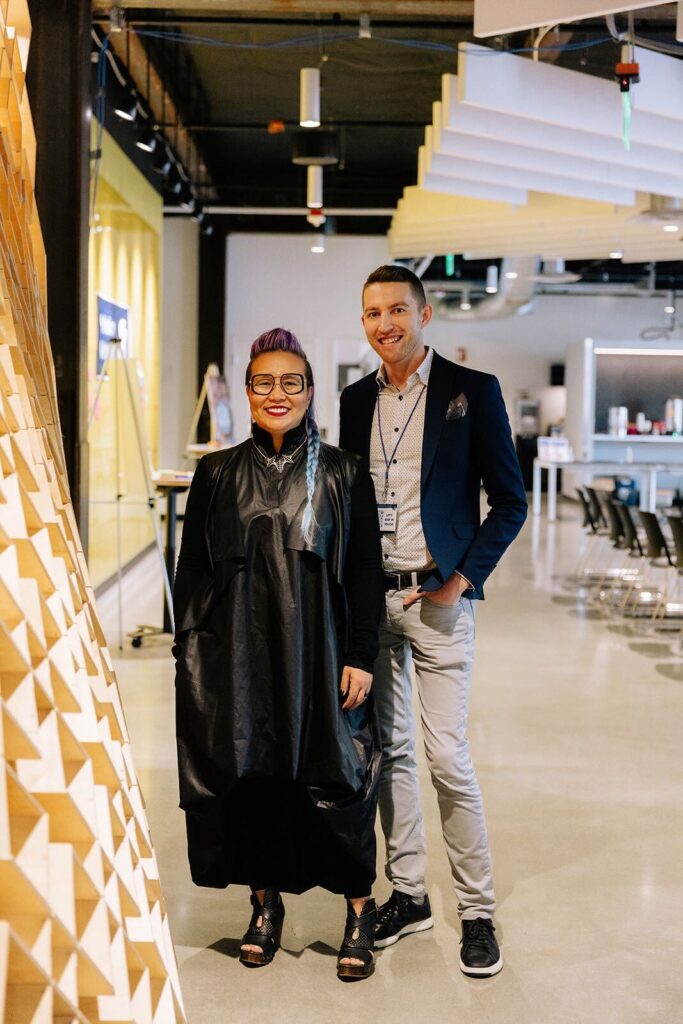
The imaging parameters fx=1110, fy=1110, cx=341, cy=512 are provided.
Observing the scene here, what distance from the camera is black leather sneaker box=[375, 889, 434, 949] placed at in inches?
112

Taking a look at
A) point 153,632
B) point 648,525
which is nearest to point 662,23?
point 648,525

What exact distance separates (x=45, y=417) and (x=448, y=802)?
1493 millimetres

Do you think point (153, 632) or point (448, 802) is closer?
point (448, 802)

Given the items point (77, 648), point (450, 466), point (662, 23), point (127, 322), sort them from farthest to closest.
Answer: point (127, 322), point (662, 23), point (450, 466), point (77, 648)

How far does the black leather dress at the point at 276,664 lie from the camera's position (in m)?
2.49

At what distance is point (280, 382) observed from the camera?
2.53 m

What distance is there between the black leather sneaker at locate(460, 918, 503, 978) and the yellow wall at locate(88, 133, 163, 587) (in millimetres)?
4631

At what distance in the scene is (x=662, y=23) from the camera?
850 centimetres

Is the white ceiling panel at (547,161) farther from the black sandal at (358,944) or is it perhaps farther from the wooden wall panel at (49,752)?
the wooden wall panel at (49,752)

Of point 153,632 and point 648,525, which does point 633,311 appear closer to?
point 648,525

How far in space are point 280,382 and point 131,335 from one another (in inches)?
357

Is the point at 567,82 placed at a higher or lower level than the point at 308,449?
higher

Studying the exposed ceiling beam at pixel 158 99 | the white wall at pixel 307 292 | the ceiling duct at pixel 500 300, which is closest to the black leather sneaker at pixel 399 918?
the exposed ceiling beam at pixel 158 99

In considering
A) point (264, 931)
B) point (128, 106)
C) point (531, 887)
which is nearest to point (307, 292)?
point (128, 106)
